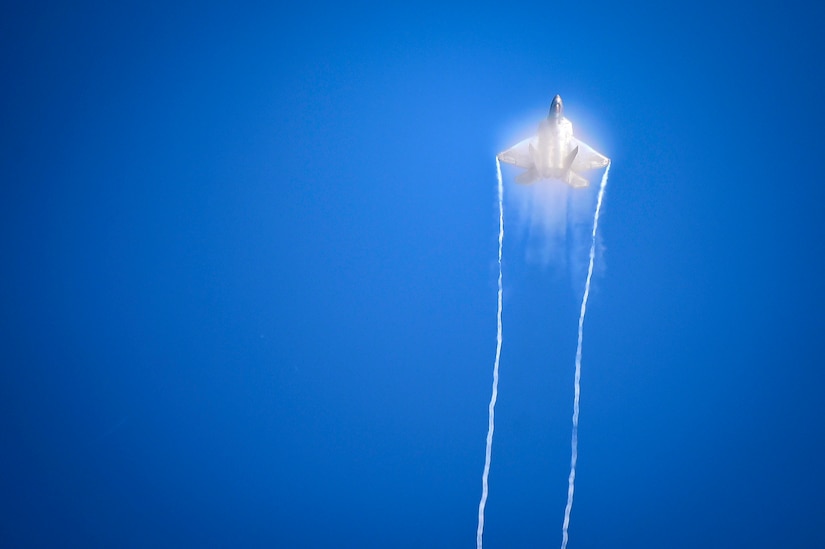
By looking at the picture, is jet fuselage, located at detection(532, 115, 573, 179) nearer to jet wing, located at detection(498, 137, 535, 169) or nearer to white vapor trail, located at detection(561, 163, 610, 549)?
jet wing, located at detection(498, 137, 535, 169)

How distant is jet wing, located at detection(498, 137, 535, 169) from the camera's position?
5.04 m

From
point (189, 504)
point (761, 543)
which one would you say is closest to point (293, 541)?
point (189, 504)

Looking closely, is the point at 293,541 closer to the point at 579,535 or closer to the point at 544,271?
the point at 579,535

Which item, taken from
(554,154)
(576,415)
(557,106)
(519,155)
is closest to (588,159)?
(554,154)

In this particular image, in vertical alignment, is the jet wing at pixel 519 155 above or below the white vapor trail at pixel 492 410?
above

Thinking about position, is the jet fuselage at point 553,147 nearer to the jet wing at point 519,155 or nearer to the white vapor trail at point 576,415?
the jet wing at point 519,155

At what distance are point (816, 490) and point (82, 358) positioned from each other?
416 inches

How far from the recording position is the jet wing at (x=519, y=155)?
5.04 meters

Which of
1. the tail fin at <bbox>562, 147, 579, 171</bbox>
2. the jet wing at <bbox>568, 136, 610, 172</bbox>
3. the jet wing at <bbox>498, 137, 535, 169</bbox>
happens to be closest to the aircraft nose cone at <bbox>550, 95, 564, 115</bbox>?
the tail fin at <bbox>562, 147, 579, 171</bbox>

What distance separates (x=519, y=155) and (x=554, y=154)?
0.51 meters

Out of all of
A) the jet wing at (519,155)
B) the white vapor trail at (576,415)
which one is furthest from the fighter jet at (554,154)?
the white vapor trail at (576,415)

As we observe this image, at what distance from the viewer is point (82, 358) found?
20.9ft

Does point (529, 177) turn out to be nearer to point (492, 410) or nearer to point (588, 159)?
point (588, 159)

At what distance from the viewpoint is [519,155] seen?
5.08 meters
